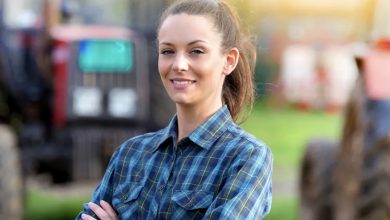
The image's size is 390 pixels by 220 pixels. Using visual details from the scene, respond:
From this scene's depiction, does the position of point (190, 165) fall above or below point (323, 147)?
above

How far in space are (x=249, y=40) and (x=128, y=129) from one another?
538 cm

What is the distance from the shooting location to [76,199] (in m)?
7.36

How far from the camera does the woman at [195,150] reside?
2.05 m

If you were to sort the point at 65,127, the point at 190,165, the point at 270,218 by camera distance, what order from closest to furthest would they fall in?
the point at 190,165 → the point at 270,218 → the point at 65,127

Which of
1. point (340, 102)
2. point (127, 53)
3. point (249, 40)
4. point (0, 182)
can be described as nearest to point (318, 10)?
point (340, 102)

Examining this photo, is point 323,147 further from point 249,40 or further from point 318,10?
point 318,10

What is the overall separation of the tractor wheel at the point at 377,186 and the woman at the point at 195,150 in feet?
6.54

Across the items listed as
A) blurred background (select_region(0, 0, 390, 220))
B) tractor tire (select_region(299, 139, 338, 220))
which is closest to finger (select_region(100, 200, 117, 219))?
blurred background (select_region(0, 0, 390, 220))

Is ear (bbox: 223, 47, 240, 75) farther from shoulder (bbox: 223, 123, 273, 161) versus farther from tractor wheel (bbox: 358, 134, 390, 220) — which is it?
tractor wheel (bbox: 358, 134, 390, 220)

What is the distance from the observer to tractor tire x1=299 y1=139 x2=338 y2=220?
6.00m

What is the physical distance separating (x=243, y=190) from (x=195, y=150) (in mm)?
151

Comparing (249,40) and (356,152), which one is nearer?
(249,40)

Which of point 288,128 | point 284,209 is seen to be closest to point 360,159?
point 284,209

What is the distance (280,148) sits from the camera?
13594mm
